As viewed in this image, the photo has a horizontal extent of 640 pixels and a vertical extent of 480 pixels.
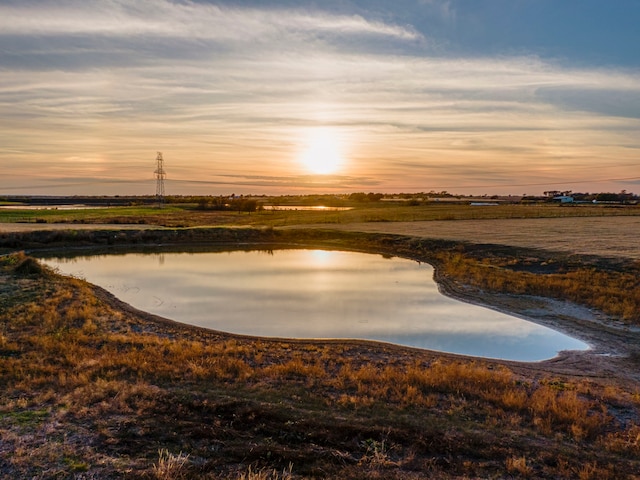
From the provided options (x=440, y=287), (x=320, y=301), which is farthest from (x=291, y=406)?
(x=440, y=287)

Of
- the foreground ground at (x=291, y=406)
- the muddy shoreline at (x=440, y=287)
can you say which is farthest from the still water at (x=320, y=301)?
the foreground ground at (x=291, y=406)

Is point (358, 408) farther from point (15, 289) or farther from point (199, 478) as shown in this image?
point (15, 289)

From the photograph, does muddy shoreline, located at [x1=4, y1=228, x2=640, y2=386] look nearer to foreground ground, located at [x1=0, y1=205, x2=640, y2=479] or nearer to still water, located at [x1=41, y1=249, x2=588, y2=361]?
foreground ground, located at [x1=0, y1=205, x2=640, y2=479]

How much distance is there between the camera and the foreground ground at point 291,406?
6.83m

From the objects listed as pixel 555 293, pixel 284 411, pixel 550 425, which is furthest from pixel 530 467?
pixel 555 293

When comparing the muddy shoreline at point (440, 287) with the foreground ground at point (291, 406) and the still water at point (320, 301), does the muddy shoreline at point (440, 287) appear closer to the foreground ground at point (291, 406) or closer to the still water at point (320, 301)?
the foreground ground at point (291, 406)

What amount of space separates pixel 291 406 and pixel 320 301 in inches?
559

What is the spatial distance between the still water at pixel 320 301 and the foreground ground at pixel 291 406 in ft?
6.46

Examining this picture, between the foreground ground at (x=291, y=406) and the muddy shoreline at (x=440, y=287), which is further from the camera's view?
the muddy shoreline at (x=440, y=287)

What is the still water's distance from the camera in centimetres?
1719

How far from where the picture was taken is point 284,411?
8.80 meters

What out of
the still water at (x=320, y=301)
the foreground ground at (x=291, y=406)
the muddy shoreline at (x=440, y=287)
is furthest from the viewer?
the still water at (x=320, y=301)

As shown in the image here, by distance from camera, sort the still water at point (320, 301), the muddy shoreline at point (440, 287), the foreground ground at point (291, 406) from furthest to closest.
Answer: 1. the still water at point (320, 301)
2. the muddy shoreline at point (440, 287)
3. the foreground ground at point (291, 406)

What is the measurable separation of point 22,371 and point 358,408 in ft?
25.6
